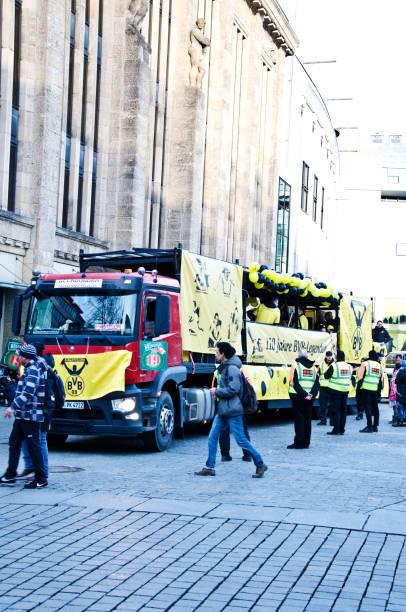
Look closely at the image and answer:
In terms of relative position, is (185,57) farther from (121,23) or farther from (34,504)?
(34,504)

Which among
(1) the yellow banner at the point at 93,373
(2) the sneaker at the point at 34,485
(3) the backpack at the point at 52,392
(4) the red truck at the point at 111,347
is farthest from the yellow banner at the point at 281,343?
(2) the sneaker at the point at 34,485

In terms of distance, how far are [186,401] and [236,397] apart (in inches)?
168

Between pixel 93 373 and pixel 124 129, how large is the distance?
18832 millimetres

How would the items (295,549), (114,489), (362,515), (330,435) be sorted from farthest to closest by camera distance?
(330,435)
(114,489)
(362,515)
(295,549)

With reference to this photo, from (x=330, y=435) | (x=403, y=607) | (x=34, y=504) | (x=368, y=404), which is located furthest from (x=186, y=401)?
(x=403, y=607)

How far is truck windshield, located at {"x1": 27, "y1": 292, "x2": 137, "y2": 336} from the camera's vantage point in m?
13.4

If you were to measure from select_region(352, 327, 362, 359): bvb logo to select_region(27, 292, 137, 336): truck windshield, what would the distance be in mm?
13011

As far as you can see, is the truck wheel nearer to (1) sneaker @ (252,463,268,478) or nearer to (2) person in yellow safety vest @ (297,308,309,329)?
(1) sneaker @ (252,463,268,478)

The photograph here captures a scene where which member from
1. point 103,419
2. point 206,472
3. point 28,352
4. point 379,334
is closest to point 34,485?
point 28,352

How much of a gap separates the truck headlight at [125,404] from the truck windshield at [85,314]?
3.33 ft

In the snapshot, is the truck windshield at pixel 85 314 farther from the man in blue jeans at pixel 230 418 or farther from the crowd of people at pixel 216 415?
the man in blue jeans at pixel 230 418

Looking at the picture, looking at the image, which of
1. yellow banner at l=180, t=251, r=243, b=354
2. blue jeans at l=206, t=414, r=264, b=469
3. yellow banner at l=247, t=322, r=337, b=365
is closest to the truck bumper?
blue jeans at l=206, t=414, r=264, b=469

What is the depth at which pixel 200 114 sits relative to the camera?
3594 cm

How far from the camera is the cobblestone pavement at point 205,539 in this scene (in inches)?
226
